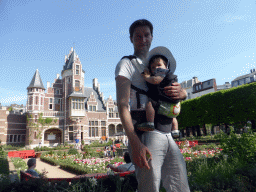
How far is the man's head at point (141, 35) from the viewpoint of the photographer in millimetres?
1940

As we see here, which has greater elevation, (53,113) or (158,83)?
(53,113)

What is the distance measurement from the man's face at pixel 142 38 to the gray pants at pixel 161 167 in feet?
2.84

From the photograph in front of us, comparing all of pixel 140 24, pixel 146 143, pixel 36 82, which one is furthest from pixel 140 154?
pixel 36 82

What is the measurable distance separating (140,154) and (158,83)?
61 centimetres

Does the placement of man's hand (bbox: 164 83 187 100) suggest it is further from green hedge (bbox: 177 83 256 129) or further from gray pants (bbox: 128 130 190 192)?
green hedge (bbox: 177 83 256 129)

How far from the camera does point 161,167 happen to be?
1.75 m

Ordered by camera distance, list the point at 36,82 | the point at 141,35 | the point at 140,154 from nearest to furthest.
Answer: the point at 140,154 < the point at 141,35 < the point at 36,82

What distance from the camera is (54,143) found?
93.6ft

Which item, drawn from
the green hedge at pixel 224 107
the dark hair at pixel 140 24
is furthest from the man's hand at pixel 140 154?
the green hedge at pixel 224 107

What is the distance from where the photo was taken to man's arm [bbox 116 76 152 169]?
1.51 metres

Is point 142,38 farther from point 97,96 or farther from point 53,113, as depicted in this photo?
point 97,96

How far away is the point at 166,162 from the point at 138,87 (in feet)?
2.34

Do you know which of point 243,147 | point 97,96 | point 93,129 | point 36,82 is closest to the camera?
point 243,147

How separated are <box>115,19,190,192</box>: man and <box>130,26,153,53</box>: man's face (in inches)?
9.6
